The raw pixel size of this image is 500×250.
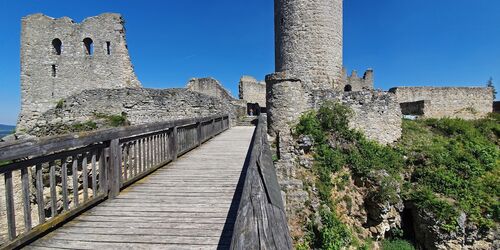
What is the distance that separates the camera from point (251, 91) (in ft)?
86.1

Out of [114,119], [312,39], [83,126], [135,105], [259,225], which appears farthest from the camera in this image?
[312,39]

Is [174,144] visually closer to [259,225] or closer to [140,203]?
[140,203]

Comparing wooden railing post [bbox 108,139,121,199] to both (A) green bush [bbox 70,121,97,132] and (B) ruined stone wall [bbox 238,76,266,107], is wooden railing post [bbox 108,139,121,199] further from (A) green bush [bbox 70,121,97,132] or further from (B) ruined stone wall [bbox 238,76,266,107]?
(B) ruined stone wall [bbox 238,76,266,107]

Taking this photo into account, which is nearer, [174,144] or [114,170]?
[114,170]

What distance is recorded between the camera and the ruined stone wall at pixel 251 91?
25.8m

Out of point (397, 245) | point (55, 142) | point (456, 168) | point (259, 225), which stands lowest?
point (397, 245)

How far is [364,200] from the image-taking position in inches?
A: 407

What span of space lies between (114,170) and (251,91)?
22992mm

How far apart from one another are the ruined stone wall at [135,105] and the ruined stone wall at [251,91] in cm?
1280

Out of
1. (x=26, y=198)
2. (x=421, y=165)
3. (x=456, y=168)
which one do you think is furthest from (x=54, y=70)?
(x=456, y=168)

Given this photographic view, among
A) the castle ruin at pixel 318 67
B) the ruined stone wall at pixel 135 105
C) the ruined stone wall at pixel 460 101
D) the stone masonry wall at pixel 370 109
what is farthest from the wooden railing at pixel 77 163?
the ruined stone wall at pixel 460 101

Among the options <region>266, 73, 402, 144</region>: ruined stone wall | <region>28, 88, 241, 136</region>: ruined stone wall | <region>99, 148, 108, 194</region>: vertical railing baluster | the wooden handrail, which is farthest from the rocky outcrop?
<region>99, 148, 108, 194</region>: vertical railing baluster

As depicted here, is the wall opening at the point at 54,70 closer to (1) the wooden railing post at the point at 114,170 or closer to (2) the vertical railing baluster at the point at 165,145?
(2) the vertical railing baluster at the point at 165,145

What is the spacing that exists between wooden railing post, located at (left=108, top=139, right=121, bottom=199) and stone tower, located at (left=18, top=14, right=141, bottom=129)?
13.1m
